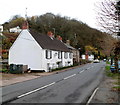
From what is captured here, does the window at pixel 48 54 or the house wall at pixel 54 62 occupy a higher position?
the window at pixel 48 54

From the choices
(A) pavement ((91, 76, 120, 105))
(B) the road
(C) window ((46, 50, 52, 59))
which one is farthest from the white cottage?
(A) pavement ((91, 76, 120, 105))

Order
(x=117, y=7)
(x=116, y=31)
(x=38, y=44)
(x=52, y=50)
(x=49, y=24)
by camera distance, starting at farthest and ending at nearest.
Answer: (x=49, y=24) → (x=52, y=50) → (x=38, y=44) → (x=116, y=31) → (x=117, y=7)

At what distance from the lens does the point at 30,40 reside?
31.7 m

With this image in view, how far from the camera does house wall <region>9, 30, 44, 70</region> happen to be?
102ft

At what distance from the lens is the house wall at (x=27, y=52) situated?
31.2m

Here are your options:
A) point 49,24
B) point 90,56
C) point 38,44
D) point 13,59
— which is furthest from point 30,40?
point 90,56

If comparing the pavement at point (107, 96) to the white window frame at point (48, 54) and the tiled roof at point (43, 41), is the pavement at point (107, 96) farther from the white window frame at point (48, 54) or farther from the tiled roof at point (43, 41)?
the white window frame at point (48, 54)

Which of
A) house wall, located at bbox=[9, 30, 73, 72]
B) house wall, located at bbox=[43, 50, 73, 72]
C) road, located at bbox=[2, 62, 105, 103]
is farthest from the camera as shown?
house wall, located at bbox=[43, 50, 73, 72]

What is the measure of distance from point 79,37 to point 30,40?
48.5 metres

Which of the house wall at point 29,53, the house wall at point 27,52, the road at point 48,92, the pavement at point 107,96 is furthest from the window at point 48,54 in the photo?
the pavement at point 107,96

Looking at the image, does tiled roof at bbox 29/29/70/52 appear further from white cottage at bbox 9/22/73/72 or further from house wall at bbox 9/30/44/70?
house wall at bbox 9/30/44/70

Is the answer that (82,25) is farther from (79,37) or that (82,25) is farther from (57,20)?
(57,20)

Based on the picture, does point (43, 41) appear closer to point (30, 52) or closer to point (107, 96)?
point (30, 52)

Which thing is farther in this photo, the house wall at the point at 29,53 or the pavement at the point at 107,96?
the house wall at the point at 29,53
